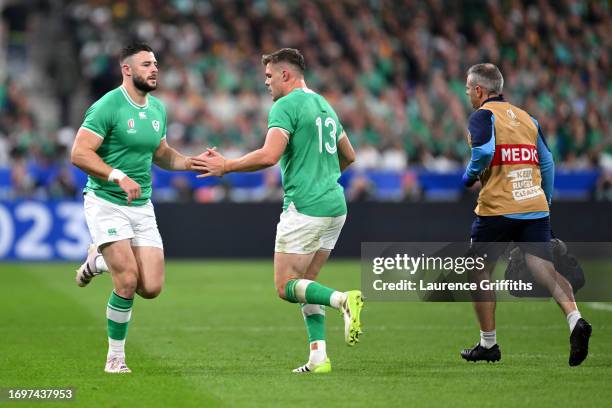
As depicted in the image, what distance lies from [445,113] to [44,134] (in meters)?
8.14

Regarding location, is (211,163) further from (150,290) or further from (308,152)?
(150,290)

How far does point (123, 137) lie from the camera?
954cm

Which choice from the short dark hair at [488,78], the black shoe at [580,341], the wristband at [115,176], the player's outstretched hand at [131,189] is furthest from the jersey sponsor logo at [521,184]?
the wristband at [115,176]

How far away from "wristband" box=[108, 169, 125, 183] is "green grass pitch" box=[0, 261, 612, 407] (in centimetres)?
151

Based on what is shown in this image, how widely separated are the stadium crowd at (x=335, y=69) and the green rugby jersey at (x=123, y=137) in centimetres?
1219

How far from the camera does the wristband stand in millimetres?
9172

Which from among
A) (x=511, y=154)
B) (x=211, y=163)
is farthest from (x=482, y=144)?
(x=211, y=163)

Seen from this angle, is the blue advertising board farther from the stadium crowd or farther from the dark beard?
the dark beard

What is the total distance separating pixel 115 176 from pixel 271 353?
250 cm

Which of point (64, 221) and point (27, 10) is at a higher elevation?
point (27, 10)

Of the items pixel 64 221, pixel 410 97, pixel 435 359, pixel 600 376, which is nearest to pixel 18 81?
pixel 64 221

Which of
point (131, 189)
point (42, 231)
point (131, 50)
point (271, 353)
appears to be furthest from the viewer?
point (42, 231)

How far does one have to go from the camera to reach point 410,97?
25.7 m

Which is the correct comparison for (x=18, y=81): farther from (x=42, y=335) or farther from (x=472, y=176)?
(x=472, y=176)
